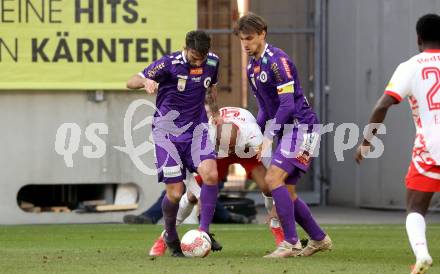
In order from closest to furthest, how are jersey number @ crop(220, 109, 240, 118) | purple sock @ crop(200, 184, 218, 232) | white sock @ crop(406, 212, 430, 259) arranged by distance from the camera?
white sock @ crop(406, 212, 430, 259) → purple sock @ crop(200, 184, 218, 232) → jersey number @ crop(220, 109, 240, 118)

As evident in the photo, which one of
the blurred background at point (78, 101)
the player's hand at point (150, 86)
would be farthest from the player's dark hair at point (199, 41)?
the blurred background at point (78, 101)

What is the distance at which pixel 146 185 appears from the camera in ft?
59.8

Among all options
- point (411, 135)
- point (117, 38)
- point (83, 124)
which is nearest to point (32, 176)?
point (83, 124)

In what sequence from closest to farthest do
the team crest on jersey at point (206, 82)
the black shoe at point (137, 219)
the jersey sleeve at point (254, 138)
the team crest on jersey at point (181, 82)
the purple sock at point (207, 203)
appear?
the purple sock at point (207, 203) → the team crest on jersey at point (181, 82) → the team crest on jersey at point (206, 82) → the jersey sleeve at point (254, 138) → the black shoe at point (137, 219)

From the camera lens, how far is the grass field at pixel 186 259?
387 inches

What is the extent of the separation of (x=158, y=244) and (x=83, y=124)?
660 centimetres

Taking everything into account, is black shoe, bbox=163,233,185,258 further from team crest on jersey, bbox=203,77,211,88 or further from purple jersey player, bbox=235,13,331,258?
team crest on jersey, bbox=203,77,211,88

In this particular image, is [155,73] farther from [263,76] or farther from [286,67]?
[286,67]

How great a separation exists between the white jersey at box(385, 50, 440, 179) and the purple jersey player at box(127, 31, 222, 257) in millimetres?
2624

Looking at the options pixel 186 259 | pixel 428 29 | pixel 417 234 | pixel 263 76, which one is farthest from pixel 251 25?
pixel 417 234

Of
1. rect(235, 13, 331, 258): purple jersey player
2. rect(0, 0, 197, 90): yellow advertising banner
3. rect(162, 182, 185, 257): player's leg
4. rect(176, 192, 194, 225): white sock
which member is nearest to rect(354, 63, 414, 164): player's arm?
rect(235, 13, 331, 258): purple jersey player

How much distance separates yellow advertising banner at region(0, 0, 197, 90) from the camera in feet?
58.1

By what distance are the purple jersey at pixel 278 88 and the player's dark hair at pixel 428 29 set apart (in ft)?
6.30

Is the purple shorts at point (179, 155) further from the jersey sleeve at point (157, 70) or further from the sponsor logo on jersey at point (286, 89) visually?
the sponsor logo on jersey at point (286, 89)
